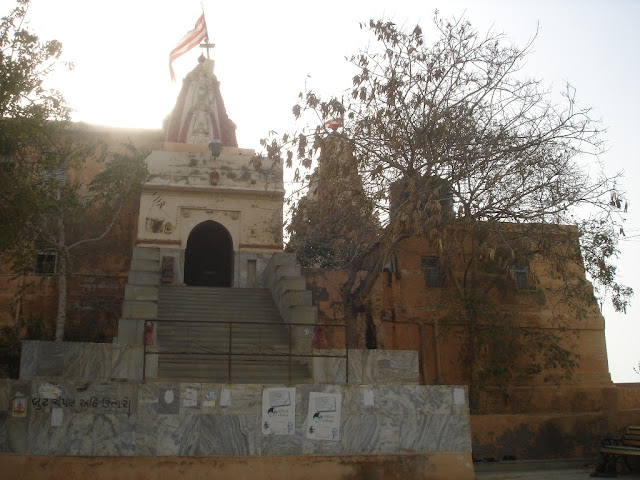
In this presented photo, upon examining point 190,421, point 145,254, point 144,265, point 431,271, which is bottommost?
point 190,421

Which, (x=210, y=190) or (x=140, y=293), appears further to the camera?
(x=210, y=190)

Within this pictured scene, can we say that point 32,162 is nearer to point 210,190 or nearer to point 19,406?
point 19,406

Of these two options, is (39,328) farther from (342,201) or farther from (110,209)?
(342,201)

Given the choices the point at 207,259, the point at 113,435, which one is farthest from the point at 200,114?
the point at 113,435

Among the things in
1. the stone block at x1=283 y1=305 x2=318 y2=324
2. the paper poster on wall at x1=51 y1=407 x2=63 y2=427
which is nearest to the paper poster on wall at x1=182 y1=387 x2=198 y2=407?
the paper poster on wall at x1=51 y1=407 x2=63 y2=427

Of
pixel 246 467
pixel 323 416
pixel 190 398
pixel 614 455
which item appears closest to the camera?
pixel 246 467

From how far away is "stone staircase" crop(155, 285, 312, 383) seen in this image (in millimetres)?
12586

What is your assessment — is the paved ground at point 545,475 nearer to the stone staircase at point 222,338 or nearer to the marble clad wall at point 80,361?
the stone staircase at point 222,338

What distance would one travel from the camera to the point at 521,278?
2055 cm

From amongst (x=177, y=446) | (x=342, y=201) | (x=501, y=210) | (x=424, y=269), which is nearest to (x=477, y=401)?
(x=424, y=269)

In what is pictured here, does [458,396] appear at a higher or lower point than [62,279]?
lower

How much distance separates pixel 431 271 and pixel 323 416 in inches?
373

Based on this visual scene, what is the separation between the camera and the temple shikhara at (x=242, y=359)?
35.2 feet

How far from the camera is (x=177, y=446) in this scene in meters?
10.7
